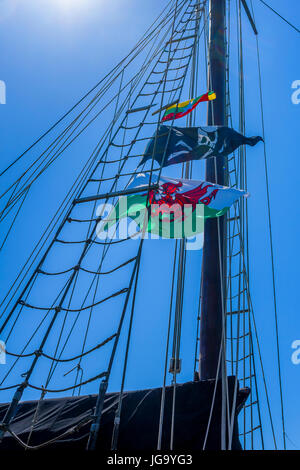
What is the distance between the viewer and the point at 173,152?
691 centimetres

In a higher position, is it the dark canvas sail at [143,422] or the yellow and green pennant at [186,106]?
the yellow and green pennant at [186,106]

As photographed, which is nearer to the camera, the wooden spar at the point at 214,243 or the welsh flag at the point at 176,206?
the wooden spar at the point at 214,243

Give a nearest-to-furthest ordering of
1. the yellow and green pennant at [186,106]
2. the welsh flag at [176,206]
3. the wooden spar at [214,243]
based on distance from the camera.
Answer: the wooden spar at [214,243] < the welsh flag at [176,206] < the yellow and green pennant at [186,106]

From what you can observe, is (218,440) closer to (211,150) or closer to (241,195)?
(241,195)

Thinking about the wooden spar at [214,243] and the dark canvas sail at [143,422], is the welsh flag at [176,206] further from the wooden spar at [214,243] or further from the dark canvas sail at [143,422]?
the dark canvas sail at [143,422]

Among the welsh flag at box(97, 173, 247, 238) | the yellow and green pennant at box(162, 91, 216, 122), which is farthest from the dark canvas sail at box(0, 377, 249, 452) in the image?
the yellow and green pennant at box(162, 91, 216, 122)

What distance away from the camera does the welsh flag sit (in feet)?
19.2

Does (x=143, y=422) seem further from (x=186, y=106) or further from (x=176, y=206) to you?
(x=186, y=106)

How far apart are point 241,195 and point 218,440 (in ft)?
12.0

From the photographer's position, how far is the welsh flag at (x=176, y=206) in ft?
19.2

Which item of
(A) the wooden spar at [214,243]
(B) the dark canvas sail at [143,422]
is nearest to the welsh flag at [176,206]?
(A) the wooden spar at [214,243]

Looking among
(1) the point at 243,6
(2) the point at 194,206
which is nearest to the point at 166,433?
(2) the point at 194,206

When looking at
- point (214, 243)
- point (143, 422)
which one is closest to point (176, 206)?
point (214, 243)

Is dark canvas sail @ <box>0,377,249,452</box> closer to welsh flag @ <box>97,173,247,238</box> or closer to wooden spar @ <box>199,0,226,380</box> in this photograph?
wooden spar @ <box>199,0,226,380</box>
